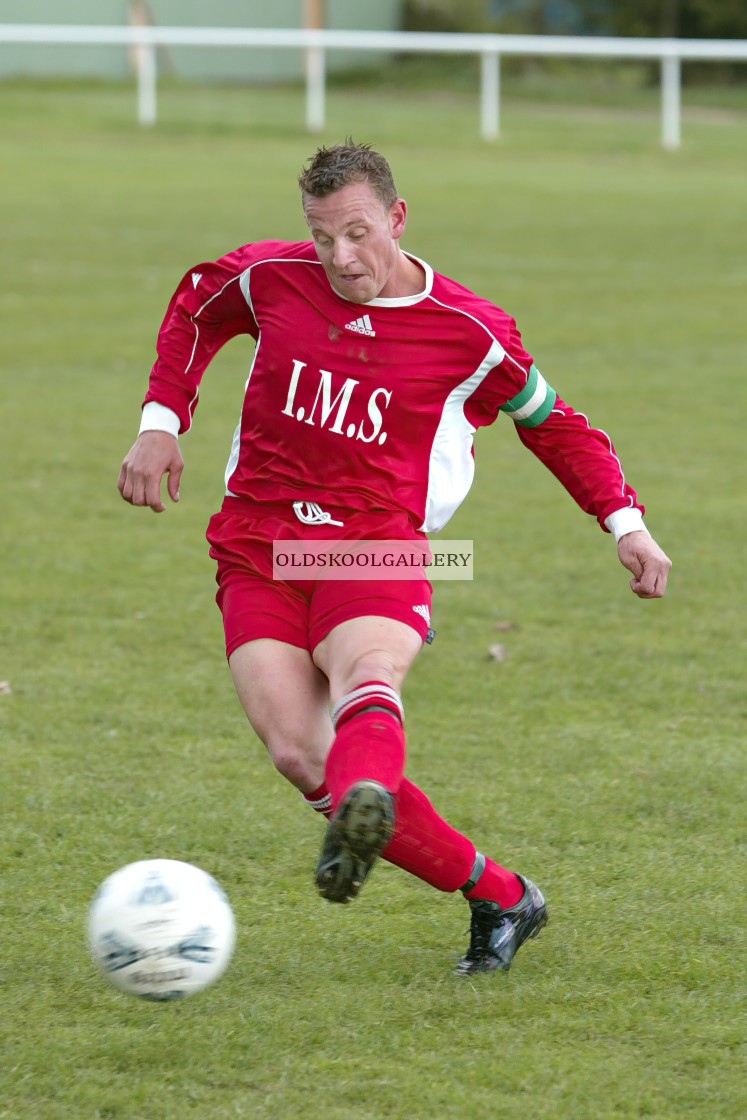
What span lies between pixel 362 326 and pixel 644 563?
2.78 ft

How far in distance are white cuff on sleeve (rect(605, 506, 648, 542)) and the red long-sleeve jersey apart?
17mm

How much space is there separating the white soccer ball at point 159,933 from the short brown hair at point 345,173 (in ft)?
4.97

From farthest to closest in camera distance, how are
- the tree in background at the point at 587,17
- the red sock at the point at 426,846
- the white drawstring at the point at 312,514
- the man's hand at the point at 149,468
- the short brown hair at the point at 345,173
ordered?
the tree in background at the point at 587,17 → the man's hand at the point at 149,468 → the white drawstring at the point at 312,514 → the short brown hair at the point at 345,173 → the red sock at the point at 426,846

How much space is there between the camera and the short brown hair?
3.49 m

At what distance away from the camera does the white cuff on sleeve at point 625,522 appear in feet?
12.0

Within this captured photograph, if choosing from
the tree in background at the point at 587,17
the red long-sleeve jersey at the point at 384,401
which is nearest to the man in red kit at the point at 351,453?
the red long-sleeve jersey at the point at 384,401

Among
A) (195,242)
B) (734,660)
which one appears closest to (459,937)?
(734,660)

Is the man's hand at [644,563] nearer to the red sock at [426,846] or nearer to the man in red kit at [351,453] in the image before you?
the man in red kit at [351,453]

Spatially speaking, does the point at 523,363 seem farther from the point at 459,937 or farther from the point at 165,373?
the point at 459,937

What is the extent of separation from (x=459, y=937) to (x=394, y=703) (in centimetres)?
74

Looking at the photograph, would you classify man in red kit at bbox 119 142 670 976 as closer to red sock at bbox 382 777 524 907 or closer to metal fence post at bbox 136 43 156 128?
red sock at bbox 382 777 524 907

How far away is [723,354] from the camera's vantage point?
38.0ft

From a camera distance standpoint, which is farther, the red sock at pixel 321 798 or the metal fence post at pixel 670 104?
the metal fence post at pixel 670 104

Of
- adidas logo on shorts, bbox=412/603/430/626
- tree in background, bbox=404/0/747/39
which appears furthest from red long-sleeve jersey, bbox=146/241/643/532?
tree in background, bbox=404/0/747/39
